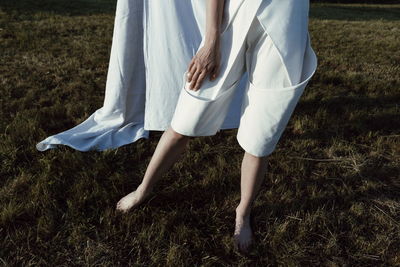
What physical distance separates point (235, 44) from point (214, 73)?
0.53ft

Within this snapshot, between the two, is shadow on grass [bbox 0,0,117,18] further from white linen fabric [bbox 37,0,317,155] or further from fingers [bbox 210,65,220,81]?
fingers [bbox 210,65,220,81]

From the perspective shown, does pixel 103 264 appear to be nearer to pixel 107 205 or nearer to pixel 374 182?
pixel 107 205

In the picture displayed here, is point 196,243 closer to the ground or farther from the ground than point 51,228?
closer to the ground

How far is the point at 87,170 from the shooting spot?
91.2 inches

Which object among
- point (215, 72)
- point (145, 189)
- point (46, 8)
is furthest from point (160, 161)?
point (46, 8)

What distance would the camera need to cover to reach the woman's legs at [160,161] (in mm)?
1839

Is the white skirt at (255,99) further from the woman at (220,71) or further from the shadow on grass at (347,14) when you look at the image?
the shadow on grass at (347,14)

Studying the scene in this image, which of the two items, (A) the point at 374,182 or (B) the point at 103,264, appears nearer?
(B) the point at 103,264

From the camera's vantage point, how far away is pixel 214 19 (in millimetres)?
1556

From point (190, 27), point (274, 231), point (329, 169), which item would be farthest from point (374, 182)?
point (190, 27)

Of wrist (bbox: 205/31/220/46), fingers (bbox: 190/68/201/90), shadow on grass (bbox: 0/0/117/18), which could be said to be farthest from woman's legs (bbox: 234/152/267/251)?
shadow on grass (bbox: 0/0/117/18)

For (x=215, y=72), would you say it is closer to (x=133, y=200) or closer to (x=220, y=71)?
(x=220, y=71)

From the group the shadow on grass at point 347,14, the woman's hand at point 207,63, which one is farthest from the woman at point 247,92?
the shadow on grass at point 347,14

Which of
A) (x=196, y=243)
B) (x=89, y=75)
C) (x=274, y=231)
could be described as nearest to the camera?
(x=196, y=243)
